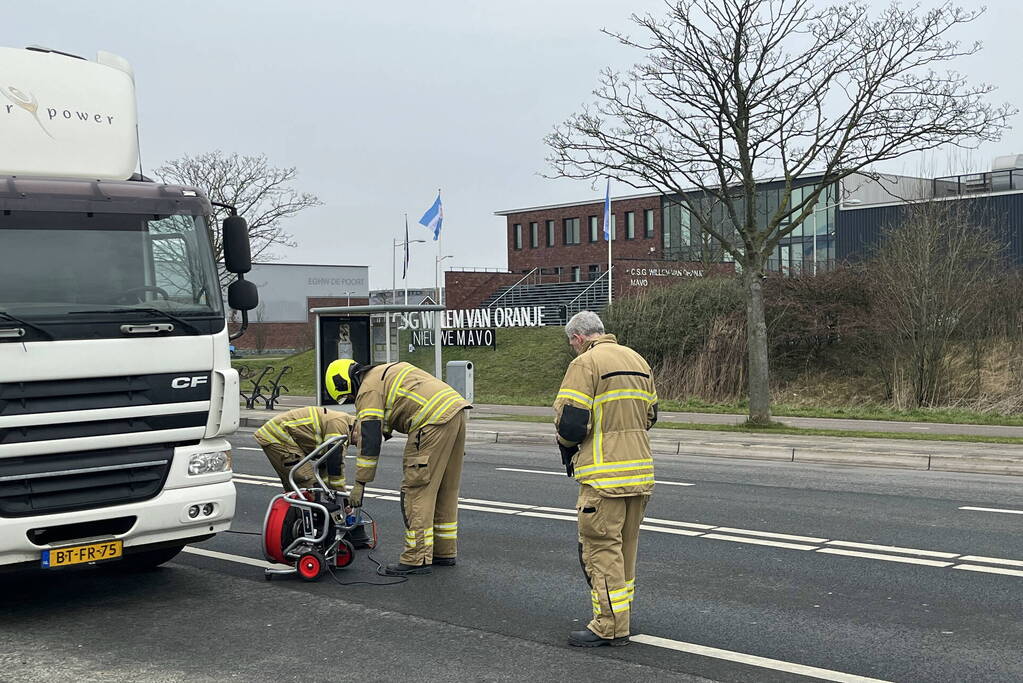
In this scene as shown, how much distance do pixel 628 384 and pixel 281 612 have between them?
2.75 m

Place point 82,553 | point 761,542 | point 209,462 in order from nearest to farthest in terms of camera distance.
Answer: point 82,553 → point 209,462 → point 761,542

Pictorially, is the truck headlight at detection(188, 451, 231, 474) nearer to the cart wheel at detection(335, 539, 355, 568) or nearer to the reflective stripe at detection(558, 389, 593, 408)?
the cart wheel at detection(335, 539, 355, 568)

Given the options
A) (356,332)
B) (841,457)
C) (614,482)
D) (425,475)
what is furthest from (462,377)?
(614,482)

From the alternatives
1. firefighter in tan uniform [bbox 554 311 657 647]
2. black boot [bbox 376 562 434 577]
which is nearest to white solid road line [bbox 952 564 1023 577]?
firefighter in tan uniform [bbox 554 311 657 647]

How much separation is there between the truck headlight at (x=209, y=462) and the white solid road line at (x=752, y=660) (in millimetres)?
3043

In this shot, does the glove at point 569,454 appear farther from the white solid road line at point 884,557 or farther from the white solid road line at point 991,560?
the white solid road line at point 991,560

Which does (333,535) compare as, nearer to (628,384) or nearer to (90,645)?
(90,645)

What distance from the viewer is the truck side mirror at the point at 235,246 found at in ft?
26.4

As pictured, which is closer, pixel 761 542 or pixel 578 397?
pixel 578 397

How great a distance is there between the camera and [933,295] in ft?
82.3

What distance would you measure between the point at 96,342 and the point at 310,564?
7.10 feet

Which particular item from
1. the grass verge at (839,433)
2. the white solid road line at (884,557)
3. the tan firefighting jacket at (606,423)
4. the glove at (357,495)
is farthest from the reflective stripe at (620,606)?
the grass verge at (839,433)

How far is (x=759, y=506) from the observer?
438 inches

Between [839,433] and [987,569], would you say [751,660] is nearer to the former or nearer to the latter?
[987,569]
